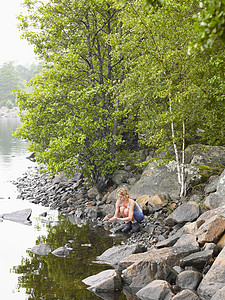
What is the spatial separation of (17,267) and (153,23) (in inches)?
374

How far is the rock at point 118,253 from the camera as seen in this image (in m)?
9.50

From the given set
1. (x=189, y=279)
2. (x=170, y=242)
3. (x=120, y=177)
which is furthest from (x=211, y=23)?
(x=120, y=177)

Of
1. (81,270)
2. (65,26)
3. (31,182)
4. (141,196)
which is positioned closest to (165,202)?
(141,196)

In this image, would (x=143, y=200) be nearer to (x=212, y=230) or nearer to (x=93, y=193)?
(x=93, y=193)

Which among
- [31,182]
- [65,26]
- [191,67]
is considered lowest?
[31,182]

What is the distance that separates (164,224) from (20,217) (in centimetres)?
636

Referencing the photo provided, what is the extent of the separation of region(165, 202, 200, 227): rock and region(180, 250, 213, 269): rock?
2856 millimetres

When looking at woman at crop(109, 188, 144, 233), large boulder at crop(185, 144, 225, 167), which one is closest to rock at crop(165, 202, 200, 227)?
woman at crop(109, 188, 144, 233)

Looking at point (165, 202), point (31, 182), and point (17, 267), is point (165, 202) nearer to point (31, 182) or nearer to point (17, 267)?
point (17, 267)

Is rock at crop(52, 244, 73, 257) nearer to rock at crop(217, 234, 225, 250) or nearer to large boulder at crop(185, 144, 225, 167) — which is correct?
rock at crop(217, 234, 225, 250)

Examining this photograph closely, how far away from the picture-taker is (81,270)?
9102 mm

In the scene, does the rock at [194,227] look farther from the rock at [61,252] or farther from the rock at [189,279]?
the rock at [61,252]

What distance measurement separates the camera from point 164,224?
11828 millimetres

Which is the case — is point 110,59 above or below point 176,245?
above
